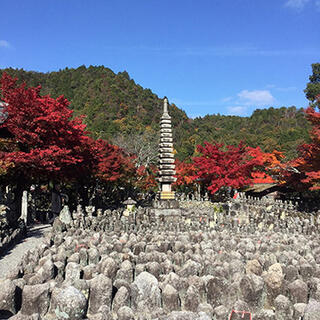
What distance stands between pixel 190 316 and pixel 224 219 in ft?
34.4

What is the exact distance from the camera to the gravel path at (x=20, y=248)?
927 centimetres

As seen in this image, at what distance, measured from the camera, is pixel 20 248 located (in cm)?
1137

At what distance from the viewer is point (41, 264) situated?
726 centimetres

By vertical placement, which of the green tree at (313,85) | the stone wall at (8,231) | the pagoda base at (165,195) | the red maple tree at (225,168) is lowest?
the stone wall at (8,231)

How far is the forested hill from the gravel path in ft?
104

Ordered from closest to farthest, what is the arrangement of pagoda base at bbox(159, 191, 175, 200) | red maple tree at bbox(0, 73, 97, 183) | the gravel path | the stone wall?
1. the gravel path
2. the stone wall
3. red maple tree at bbox(0, 73, 97, 183)
4. pagoda base at bbox(159, 191, 175, 200)

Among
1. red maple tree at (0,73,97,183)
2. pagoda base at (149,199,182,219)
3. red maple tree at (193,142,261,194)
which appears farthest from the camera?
red maple tree at (193,142,261,194)

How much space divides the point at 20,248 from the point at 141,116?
53269mm

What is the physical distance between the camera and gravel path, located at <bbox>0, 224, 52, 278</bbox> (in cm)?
927

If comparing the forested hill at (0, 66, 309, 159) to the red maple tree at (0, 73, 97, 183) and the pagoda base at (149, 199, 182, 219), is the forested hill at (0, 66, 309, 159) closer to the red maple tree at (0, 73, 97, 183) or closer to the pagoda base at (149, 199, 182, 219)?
the pagoda base at (149, 199, 182, 219)

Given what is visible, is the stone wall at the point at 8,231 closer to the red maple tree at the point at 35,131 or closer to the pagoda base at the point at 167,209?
the red maple tree at the point at 35,131

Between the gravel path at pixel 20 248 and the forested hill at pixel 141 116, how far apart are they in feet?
104

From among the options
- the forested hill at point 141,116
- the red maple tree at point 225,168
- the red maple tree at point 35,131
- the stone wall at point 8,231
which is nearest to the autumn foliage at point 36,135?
the red maple tree at point 35,131

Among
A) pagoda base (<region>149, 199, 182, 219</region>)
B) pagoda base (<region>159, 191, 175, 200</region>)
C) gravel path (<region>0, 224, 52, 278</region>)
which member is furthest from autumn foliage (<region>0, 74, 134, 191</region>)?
pagoda base (<region>159, 191, 175, 200</region>)
